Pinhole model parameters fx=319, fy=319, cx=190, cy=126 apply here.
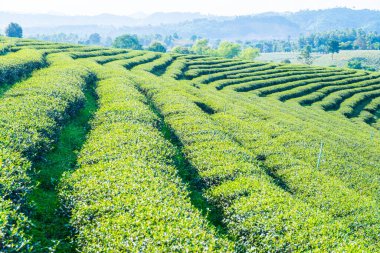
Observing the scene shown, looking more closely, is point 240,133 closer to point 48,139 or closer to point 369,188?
point 369,188

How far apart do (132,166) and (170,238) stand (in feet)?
17.4

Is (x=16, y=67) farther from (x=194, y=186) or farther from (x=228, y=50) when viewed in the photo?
(x=228, y=50)

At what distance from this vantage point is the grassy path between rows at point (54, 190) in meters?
10.7

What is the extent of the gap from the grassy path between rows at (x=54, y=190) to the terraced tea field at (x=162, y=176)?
0.06 meters

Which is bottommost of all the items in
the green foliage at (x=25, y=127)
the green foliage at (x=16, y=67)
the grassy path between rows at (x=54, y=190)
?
the grassy path between rows at (x=54, y=190)

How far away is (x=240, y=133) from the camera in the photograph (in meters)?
23.6

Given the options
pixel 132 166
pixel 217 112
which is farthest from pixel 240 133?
pixel 132 166

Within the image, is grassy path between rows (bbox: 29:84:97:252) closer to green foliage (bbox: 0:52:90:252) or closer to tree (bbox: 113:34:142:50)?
green foliage (bbox: 0:52:90:252)

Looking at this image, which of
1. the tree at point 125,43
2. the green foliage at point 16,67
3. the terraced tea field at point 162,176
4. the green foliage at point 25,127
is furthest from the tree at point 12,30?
the green foliage at point 25,127

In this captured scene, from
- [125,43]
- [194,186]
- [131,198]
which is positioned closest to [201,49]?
[125,43]

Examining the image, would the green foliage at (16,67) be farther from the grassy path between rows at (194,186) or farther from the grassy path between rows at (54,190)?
the grassy path between rows at (194,186)

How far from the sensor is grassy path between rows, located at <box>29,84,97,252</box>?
1073 cm

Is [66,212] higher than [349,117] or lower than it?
higher

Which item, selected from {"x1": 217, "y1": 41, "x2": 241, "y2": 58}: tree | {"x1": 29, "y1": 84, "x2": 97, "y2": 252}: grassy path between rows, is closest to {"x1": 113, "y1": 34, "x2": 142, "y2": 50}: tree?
{"x1": 217, "y1": 41, "x2": 241, "y2": 58}: tree
